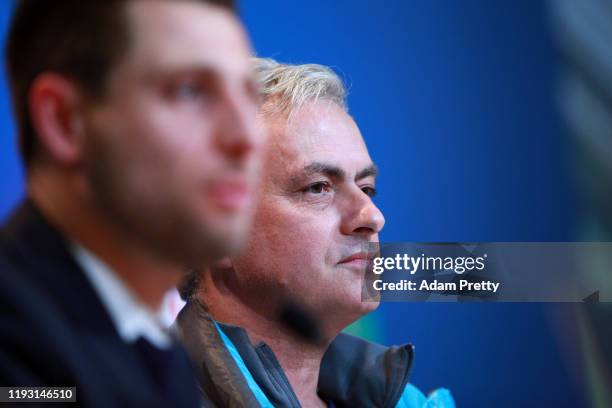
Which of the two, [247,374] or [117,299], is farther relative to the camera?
[247,374]

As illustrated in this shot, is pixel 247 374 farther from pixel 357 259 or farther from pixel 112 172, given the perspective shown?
pixel 112 172

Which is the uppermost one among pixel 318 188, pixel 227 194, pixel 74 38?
pixel 318 188

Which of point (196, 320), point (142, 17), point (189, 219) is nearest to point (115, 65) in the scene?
point (142, 17)

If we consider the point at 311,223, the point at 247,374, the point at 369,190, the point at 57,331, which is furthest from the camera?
the point at 369,190

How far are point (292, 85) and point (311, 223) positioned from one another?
292 millimetres

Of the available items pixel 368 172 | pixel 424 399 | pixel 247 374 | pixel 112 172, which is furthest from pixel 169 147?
pixel 424 399

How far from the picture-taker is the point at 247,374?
1521 millimetres

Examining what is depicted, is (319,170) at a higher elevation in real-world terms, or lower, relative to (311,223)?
higher

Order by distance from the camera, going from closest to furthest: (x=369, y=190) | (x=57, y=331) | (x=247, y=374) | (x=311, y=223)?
(x=57, y=331), (x=247, y=374), (x=311, y=223), (x=369, y=190)

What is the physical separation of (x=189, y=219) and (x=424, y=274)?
3.45ft

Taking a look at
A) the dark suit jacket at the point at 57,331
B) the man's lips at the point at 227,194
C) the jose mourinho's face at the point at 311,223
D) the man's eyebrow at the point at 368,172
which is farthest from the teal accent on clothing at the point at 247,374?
the man's lips at the point at 227,194

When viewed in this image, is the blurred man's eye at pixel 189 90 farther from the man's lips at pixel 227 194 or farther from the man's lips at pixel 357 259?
the man's lips at pixel 357 259

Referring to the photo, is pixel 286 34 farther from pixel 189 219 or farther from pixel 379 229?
pixel 189 219

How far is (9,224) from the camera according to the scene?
2.67 ft
